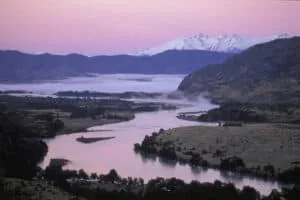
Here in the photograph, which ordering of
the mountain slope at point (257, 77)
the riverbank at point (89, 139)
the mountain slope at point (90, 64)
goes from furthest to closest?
the mountain slope at point (90, 64)
the mountain slope at point (257, 77)
the riverbank at point (89, 139)

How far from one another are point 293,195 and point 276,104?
105 feet

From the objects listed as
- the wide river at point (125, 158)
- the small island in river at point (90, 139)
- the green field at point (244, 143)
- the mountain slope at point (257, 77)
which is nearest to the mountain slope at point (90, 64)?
the mountain slope at point (257, 77)

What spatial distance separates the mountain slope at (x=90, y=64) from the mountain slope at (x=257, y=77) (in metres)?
39.3

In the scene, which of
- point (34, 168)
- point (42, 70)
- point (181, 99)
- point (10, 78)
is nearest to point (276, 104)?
point (181, 99)

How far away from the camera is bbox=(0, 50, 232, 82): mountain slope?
107 metres

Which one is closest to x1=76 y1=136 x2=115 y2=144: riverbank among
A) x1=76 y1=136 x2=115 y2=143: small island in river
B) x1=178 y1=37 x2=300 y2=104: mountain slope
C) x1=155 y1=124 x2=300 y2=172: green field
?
x1=76 y1=136 x2=115 y2=143: small island in river

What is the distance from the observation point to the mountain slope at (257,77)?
5881cm

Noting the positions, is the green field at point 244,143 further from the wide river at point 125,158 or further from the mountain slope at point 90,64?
the mountain slope at point 90,64

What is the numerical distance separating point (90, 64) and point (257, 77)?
6769 cm

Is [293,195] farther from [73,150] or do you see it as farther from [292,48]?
[292,48]

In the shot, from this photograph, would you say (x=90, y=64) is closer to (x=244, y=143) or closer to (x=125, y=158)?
(x=244, y=143)

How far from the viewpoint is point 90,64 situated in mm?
130125

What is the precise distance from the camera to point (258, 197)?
64.3ft

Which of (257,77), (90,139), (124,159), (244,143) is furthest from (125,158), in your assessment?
(257,77)
